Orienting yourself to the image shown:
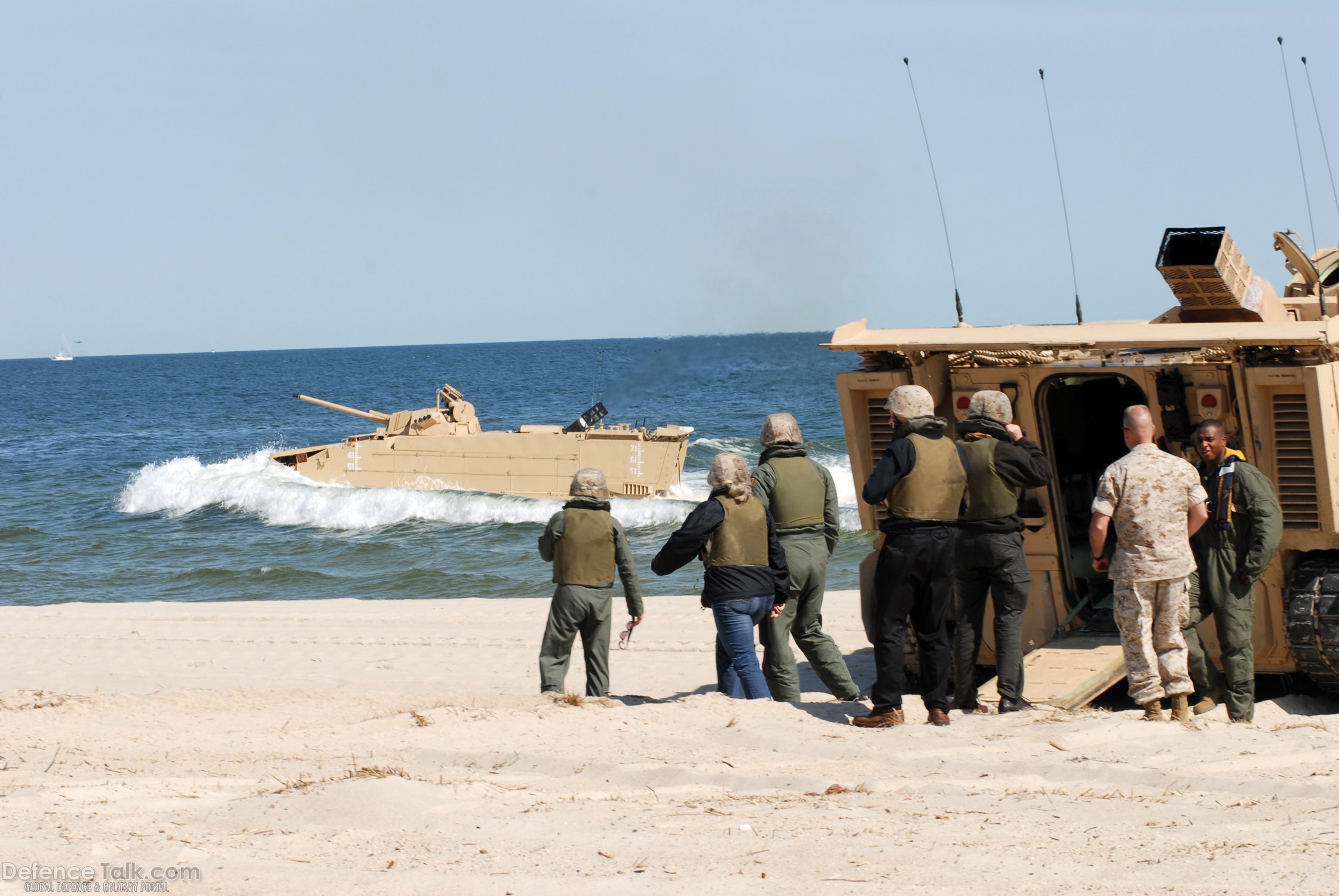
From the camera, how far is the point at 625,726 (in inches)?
245

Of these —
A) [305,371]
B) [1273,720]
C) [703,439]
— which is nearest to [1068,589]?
[1273,720]

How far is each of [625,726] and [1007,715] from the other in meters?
1.86

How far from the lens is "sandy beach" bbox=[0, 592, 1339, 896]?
4.34m

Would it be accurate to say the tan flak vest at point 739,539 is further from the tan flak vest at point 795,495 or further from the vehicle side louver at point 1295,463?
the vehicle side louver at point 1295,463

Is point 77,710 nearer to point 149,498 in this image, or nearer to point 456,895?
point 456,895

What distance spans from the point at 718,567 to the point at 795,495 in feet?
1.95

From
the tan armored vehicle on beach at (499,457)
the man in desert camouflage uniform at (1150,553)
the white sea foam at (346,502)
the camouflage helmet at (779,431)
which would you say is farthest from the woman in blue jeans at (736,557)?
the tan armored vehicle on beach at (499,457)

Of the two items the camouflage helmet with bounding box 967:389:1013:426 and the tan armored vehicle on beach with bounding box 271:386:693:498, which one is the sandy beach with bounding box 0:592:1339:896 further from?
the tan armored vehicle on beach with bounding box 271:386:693:498

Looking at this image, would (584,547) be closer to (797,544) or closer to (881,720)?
(797,544)

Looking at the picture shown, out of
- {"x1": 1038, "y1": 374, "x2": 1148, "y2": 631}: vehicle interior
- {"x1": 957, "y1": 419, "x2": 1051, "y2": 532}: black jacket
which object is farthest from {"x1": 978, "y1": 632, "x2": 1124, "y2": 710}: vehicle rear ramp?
{"x1": 957, "y1": 419, "x2": 1051, "y2": 532}: black jacket

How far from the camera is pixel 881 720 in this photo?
621 centimetres

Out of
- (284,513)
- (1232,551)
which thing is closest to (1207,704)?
(1232,551)

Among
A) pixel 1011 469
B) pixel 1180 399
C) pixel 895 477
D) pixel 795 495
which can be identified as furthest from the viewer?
pixel 795 495

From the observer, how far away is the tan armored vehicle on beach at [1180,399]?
21.9 ft
